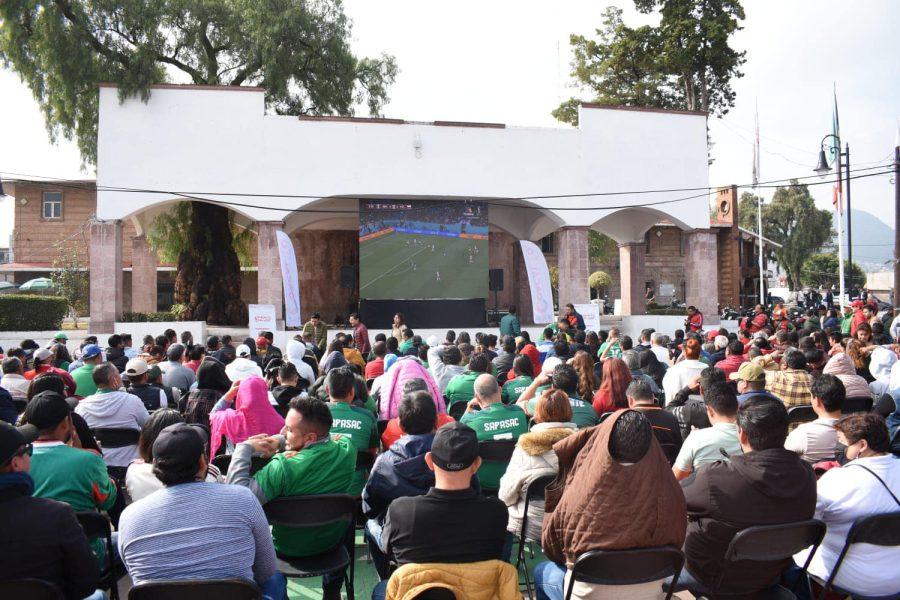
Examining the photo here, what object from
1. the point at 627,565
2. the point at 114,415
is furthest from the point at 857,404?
the point at 114,415

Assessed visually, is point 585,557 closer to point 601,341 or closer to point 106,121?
point 601,341

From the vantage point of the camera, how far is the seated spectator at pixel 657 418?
509cm

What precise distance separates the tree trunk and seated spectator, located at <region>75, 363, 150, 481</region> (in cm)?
1649

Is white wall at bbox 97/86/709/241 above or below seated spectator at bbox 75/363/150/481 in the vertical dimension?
above

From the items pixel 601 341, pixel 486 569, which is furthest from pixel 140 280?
pixel 486 569

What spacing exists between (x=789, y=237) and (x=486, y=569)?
58.5 m

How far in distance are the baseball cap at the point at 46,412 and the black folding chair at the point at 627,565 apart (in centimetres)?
282

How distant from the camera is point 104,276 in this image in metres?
18.5

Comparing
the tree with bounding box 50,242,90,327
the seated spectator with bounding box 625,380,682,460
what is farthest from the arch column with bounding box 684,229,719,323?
the tree with bounding box 50,242,90,327

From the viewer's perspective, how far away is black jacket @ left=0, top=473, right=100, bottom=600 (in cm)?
282

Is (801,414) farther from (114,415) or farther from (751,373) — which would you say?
(114,415)

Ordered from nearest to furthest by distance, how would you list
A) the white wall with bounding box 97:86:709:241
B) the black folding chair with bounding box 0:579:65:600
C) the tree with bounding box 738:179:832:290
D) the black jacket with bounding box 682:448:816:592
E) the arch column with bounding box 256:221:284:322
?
the black folding chair with bounding box 0:579:65:600, the black jacket with bounding box 682:448:816:592, the white wall with bounding box 97:86:709:241, the arch column with bounding box 256:221:284:322, the tree with bounding box 738:179:832:290

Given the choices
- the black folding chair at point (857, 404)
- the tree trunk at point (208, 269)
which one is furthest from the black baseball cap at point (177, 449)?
the tree trunk at point (208, 269)

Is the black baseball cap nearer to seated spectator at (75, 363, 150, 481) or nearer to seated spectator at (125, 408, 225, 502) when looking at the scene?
seated spectator at (125, 408, 225, 502)
